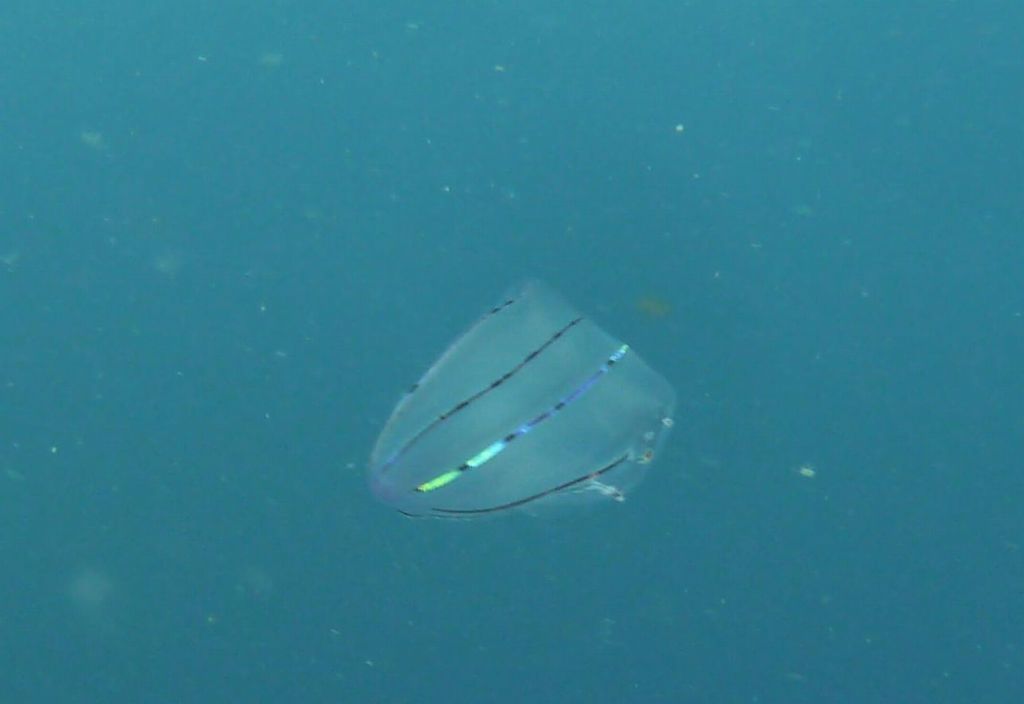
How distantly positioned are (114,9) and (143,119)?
10.2 inches

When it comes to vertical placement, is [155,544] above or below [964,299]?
below

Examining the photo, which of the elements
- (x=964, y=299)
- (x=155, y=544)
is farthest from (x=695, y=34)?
(x=155, y=544)

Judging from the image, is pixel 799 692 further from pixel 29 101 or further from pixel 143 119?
pixel 29 101

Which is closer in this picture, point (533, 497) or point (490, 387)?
point (533, 497)

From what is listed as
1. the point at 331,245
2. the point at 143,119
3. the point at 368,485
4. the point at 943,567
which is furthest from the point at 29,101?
the point at 943,567

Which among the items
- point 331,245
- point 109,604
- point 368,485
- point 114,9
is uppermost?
point 114,9

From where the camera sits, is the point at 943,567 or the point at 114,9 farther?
the point at 114,9

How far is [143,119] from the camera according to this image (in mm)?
1855

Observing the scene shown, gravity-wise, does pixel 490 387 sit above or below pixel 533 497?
above

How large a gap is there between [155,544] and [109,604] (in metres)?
0.16

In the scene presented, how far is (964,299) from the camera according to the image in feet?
5.85

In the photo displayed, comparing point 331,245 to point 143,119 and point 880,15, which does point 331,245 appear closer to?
point 143,119

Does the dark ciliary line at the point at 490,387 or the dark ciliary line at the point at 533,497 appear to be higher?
the dark ciliary line at the point at 490,387

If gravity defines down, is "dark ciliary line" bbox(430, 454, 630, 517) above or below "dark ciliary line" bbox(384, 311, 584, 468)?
below
